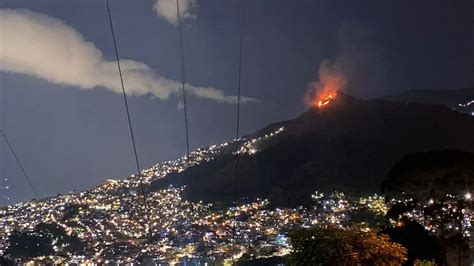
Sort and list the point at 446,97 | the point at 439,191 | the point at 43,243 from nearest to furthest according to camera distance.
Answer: the point at 439,191, the point at 43,243, the point at 446,97

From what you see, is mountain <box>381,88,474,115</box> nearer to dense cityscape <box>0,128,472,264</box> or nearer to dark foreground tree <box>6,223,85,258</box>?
dense cityscape <box>0,128,472,264</box>

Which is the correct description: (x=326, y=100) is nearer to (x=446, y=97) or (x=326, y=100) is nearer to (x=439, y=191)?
(x=446, y=97)

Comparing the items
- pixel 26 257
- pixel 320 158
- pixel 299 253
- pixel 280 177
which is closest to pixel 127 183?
pixel 280 177

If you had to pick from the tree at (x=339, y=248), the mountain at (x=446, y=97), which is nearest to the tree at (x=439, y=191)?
the tree at (x=339, y=248)

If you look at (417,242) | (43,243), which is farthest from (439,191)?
(43,243)

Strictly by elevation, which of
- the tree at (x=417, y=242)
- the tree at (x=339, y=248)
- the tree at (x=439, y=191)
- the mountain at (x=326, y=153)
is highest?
the mountain at (x=326, y=153)

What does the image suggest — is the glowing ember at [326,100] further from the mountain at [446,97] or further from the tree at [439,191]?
the tree at [439,191]
